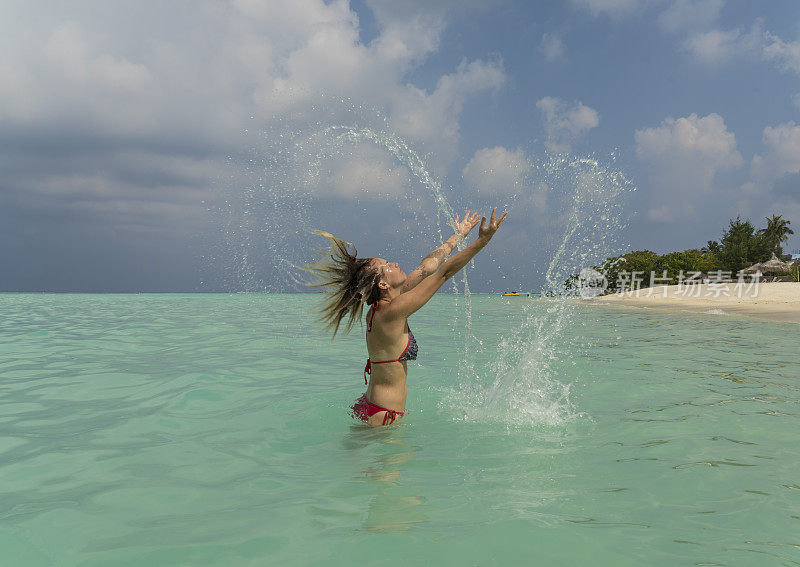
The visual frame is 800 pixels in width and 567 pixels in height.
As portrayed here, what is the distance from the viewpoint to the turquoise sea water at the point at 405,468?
118 inches

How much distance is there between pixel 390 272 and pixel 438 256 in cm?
66

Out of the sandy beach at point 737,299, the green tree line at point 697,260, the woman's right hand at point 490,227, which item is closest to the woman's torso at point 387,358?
the woman's right hand at point 490,227

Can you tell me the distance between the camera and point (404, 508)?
352 centimetres

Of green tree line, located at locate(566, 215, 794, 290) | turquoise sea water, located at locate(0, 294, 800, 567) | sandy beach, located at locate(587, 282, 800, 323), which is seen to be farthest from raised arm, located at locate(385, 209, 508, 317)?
green tree line, located at locate(566, 215, 794, 290)

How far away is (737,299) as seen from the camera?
38.0 metres

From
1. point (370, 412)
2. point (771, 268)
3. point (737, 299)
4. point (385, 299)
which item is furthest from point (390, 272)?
point (771, 268)

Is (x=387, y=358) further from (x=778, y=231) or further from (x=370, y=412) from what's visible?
(x=778, y=231)

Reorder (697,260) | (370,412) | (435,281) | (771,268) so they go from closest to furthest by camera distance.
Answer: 1. (435,281)
2. (370,412)
3. (771,268)
4. (697,260)

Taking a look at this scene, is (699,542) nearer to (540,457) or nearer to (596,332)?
(540,457)

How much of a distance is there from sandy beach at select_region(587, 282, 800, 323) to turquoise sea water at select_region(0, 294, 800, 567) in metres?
22.1

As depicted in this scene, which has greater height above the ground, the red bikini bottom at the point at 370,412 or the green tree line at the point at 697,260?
the green tree line at the point at 697,260

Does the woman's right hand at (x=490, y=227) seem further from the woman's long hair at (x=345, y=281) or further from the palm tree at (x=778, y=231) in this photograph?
the palm tree at (x=778, y=231)

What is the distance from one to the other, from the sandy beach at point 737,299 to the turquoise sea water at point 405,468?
72.6ft

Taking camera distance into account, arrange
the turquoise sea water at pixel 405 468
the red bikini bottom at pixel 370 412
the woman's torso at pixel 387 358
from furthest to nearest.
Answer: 1. the red bikini bottom at pixel 370 412
2. the woman's torso at pixel 387 358
3. the turquoise sea water at pixel 405 468
